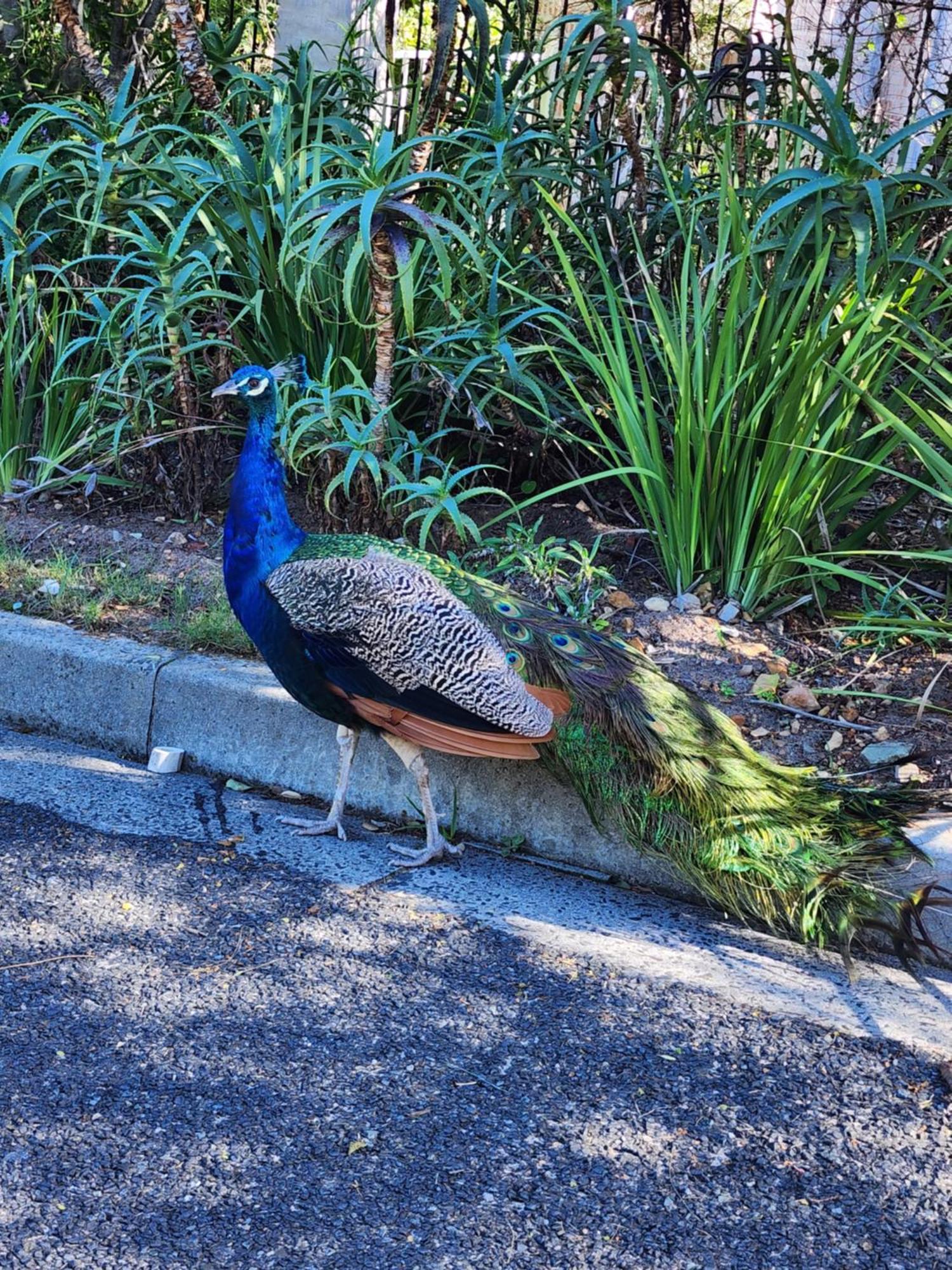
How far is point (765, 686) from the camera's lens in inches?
159

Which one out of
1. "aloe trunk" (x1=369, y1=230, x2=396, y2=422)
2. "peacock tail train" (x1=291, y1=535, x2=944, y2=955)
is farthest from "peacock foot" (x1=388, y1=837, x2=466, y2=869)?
"aloe trunk" (x1=369, y1=230, x2=396, y2=422)

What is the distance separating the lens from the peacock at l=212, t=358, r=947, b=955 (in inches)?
126

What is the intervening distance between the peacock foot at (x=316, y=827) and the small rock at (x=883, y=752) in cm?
148

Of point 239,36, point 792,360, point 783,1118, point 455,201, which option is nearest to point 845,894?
point 783,1118

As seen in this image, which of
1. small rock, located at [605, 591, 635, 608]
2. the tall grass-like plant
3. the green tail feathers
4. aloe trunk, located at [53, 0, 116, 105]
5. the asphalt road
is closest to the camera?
the asphalt road

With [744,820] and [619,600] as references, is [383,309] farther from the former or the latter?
[744,820]

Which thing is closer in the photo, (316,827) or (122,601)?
(316,827)

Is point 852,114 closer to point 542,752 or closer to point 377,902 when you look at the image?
point 542,752

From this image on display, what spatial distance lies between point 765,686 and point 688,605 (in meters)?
0.50

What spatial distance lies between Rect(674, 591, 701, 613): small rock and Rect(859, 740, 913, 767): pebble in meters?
0.84

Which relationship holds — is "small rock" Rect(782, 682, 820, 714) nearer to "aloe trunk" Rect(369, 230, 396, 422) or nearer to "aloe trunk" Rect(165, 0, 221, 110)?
"aloe trunk" Rect(369, 230, 396, 422)

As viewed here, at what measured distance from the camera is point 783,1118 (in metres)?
2.52

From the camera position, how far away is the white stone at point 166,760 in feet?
13.2

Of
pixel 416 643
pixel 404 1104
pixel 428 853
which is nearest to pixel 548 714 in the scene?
pixel 416 643
